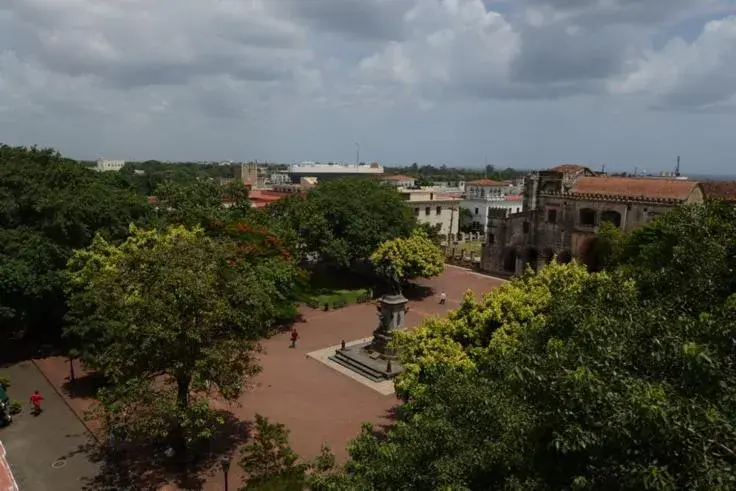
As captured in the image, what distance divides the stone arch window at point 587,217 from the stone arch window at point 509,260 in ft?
19.5

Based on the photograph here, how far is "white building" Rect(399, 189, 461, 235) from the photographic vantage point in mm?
53344

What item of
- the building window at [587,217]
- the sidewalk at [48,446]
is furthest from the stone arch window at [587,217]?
the sidewalk at [48,446]

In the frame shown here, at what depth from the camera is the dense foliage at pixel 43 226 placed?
2114 cm

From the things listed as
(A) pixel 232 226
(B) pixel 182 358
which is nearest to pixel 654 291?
(B) pixel 182 358

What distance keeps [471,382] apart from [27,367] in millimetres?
20929

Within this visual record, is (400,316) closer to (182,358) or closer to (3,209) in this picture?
(182,358)

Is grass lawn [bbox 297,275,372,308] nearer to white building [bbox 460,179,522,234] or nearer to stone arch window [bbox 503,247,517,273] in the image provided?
stone arch window [bbox 503,247,517,273]

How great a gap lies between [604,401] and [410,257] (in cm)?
2630

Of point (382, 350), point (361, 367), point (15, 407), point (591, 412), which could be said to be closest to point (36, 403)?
point (15, 407)

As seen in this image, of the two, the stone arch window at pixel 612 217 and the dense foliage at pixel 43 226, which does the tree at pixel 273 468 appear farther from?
the stone arch window at pixel 612 217

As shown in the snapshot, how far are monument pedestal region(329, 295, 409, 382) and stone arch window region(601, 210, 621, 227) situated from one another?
68.9 feet

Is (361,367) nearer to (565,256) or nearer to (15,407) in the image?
(15,407)

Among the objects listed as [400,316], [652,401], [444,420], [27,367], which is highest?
[652,401]

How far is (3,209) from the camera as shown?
22.1m
